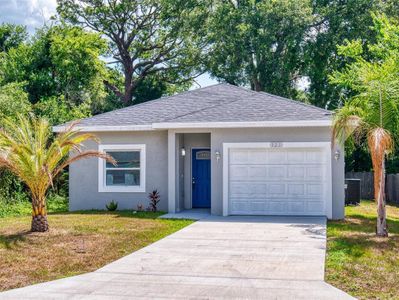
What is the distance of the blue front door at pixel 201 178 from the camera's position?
17.4 metres

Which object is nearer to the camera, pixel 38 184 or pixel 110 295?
pixel 110 295

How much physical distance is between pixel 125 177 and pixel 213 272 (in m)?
9.43

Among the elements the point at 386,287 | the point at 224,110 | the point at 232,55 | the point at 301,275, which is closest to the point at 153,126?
the point at 224,110

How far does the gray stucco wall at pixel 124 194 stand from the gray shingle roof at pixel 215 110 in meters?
0.54

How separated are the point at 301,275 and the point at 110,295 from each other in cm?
297

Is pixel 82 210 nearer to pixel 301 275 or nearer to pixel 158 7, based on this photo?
pixel 301 275

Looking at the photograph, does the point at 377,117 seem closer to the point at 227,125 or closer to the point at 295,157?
the point at 295,157

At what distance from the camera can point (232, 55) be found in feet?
98.4

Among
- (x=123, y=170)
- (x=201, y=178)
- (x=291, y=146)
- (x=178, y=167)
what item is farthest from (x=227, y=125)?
(x=123, y=170)

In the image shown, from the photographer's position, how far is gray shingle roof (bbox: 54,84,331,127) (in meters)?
15.2

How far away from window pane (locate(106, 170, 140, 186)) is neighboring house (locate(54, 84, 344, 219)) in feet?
0.11

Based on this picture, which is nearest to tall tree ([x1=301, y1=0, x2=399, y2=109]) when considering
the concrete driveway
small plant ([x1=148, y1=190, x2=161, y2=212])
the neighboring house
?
the neighboring house

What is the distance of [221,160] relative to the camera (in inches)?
599

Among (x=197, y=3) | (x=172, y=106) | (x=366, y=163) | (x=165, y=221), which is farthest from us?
(x=197, y=3)
